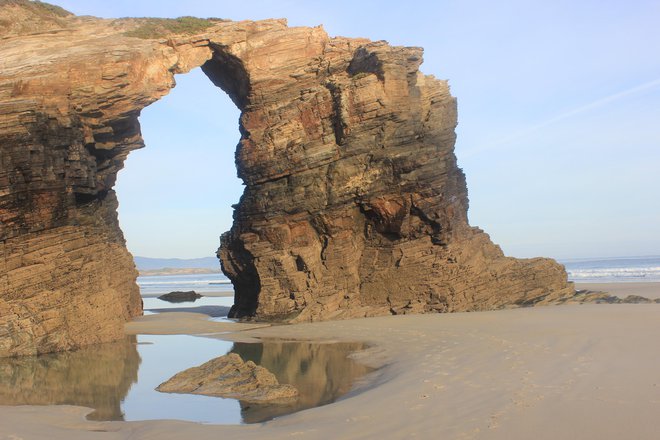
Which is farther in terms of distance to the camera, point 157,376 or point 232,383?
point 157,376

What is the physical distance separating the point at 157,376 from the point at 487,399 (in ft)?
27.1

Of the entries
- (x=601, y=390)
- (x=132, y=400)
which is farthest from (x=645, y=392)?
(x=132, y=400)

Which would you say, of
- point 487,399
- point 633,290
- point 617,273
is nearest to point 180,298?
point 633,290

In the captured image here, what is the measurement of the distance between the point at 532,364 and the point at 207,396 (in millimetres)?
6109

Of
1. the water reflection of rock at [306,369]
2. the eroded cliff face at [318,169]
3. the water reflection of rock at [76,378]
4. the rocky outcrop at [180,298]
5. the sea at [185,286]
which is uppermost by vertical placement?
the eroded cliff face at [318,169]

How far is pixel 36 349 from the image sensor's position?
18859 millimetres

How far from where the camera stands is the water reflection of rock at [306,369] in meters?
11.4

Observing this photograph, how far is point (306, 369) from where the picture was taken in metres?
15.3

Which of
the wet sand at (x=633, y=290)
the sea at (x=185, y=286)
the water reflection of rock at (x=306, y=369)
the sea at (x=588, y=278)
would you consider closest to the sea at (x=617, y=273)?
the sea at (x=588, y=278)

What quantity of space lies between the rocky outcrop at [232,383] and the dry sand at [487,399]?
1661 mm

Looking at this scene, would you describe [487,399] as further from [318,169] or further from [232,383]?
[318,169]

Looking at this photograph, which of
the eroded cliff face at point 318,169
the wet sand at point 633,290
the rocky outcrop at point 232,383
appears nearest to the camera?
the rocky outcrop at point 232,383

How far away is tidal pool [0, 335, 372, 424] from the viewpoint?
11.4m

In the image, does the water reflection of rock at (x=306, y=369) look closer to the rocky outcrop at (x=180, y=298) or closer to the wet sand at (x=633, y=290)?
the wet sand at (x=633, y=290)
